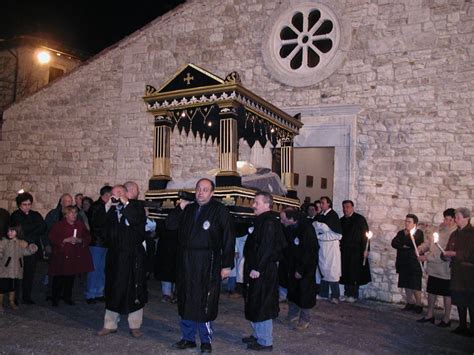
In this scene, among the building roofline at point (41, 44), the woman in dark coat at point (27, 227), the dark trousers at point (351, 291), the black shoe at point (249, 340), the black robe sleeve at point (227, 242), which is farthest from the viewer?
the building roofline at point (41, 44)

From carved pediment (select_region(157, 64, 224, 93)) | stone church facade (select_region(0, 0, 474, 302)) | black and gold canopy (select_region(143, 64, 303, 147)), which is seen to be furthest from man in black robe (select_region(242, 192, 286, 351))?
stone church facade (select_region(0, 0, 474, 302))

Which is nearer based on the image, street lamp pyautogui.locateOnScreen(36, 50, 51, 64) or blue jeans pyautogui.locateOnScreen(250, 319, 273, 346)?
blue jeans pyautogui.locateOnScreen(250, 319, 273, 346)

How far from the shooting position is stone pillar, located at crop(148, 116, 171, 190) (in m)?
7.74

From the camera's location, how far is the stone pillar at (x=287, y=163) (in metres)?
9.43

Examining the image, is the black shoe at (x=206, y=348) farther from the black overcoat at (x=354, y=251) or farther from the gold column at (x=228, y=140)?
the black overcoat at (x=354, y=251)

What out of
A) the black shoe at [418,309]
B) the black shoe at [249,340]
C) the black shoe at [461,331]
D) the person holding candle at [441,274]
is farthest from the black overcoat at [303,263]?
the black shoe at [418,309]

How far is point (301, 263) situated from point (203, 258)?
165 centimetres

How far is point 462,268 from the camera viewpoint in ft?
19.9

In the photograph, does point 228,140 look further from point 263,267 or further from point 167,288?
point 263,267

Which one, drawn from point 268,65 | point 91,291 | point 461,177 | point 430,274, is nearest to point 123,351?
point 91,291

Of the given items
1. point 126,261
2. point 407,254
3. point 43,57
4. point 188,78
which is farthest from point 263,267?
point 43,57

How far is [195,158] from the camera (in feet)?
36.5

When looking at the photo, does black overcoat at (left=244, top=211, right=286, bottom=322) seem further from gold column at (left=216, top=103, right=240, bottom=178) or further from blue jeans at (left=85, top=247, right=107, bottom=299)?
blue jeans at (left=85, top=247, right=107, bottom=299)

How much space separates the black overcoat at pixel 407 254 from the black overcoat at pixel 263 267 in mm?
3517
